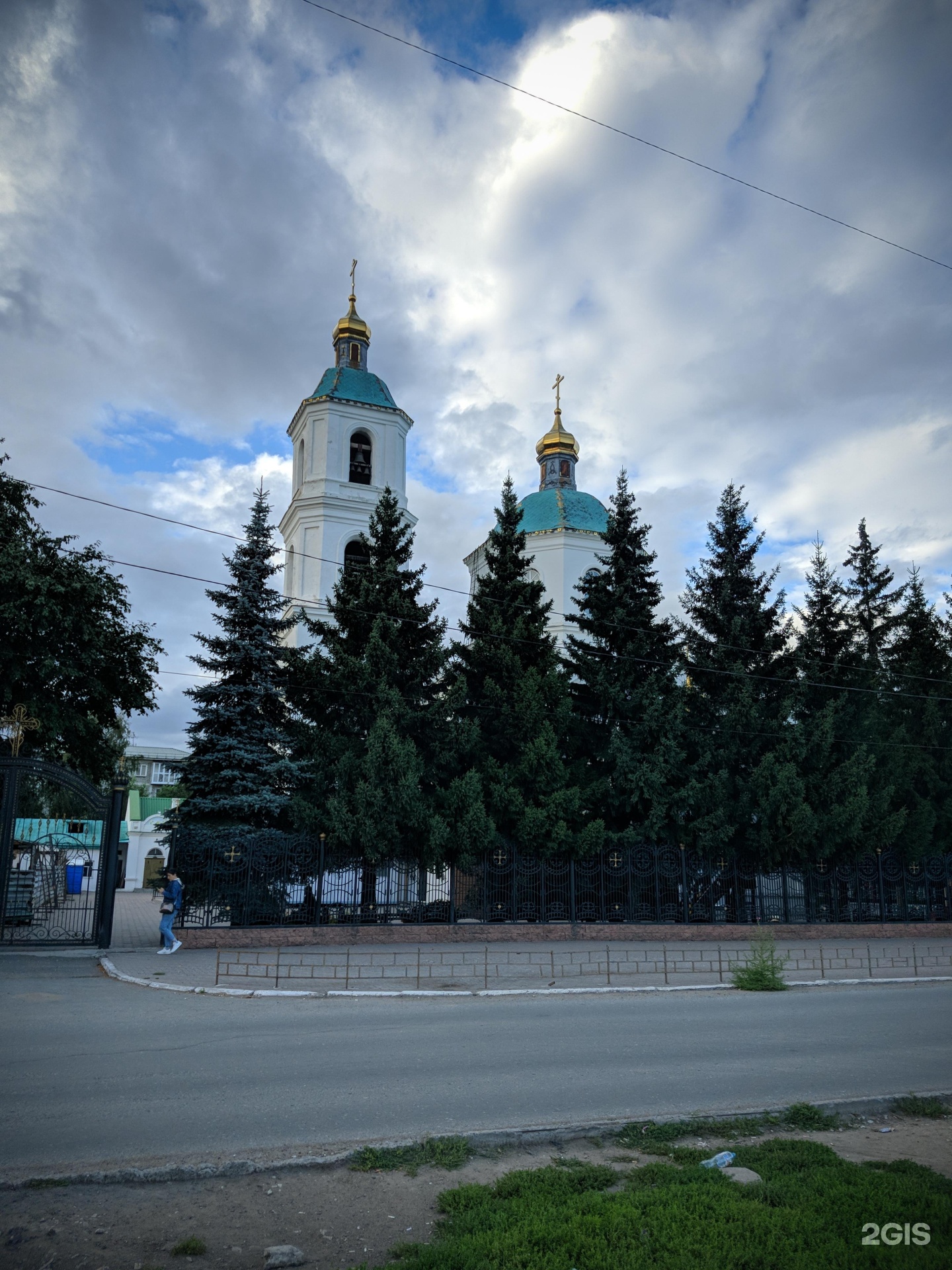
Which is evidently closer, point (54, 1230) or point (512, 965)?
point (54, 1230)

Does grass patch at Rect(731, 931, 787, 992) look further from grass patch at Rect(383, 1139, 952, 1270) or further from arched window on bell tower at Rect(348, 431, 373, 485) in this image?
arched window on bell tower at Rect(348, 431, 373, 485)

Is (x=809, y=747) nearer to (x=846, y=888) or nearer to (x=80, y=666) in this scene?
(x=846, y=888)

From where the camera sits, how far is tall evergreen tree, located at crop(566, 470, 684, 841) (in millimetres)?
22422

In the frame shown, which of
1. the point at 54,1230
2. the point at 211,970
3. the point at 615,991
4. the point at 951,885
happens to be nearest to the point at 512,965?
the point at 615,991

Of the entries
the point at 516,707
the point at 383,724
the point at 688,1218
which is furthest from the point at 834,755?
the point at 688,1218

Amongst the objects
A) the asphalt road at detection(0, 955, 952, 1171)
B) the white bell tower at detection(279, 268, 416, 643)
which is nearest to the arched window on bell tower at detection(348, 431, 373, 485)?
the white bell tower at detection(279, 268, 416, 643)

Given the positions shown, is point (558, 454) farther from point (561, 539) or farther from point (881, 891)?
point (881, 891)

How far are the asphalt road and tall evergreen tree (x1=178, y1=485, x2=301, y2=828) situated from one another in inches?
319

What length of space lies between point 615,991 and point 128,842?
35500 mm

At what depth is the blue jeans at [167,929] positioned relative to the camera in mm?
A: 16219

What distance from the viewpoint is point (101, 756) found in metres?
20.4

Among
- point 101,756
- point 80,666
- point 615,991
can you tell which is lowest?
point 615,991

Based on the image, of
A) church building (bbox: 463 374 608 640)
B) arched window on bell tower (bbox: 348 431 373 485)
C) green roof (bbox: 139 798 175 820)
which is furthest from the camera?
green roof (bbox: 139 798 175 820)

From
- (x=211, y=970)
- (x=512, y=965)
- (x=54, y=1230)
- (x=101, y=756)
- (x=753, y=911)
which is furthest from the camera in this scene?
(x=753, y=911)
